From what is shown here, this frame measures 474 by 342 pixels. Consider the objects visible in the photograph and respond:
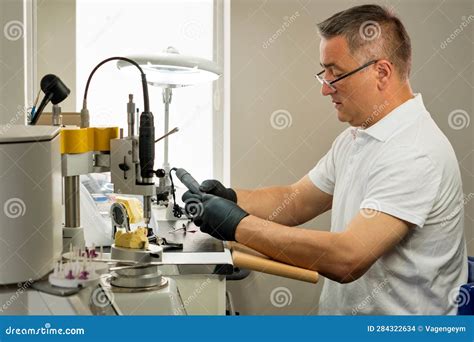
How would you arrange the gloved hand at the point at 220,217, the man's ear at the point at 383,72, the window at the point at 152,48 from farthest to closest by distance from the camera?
the window at the point at 152,48, the man's ear at the point at 383,72, the gloved hand at the point at 220,217

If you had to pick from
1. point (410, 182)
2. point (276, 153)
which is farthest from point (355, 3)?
point (410, 182)

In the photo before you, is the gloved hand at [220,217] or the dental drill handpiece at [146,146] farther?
the gloved hand at [220,217]

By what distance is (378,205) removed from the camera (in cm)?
163

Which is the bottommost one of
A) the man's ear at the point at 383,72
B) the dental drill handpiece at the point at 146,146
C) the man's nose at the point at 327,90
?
the dental drill handpiece at the point at 146,146

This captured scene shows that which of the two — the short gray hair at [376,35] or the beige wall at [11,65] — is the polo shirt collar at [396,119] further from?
the beige wall at [11,65]

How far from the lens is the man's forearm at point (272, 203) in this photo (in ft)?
7.25

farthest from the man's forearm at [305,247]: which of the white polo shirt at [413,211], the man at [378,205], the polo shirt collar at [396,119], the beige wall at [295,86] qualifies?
the beige wall at [295,86]

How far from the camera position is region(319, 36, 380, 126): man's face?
1853 mm

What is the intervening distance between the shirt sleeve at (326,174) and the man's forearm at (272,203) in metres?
0.10

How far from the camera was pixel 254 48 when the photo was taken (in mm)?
2855

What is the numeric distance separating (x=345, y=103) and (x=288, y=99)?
1009 millimetres

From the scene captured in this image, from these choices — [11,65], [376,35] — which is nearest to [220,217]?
[376,35]

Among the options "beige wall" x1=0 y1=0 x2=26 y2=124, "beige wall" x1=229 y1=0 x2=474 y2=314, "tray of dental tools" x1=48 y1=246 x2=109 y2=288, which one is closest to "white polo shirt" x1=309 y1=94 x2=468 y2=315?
"tray of dental tools" x1=48 y1=246 x2=109 y2=288

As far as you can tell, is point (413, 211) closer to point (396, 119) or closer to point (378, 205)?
point (378, 205)
